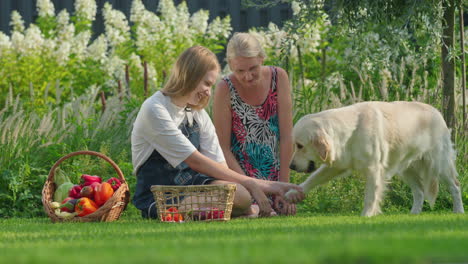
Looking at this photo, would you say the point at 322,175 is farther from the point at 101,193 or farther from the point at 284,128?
the point at 101,193

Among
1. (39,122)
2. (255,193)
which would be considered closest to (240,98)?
(255,193)

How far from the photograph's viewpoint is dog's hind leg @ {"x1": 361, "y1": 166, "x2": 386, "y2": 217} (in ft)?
20.3

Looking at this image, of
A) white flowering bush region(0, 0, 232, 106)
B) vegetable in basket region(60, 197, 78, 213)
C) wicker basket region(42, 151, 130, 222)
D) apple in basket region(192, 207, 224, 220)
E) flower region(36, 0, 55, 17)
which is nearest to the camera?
apple in basket region(192, 207, 224, 220)

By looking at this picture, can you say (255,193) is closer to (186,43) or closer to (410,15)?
(410,15)

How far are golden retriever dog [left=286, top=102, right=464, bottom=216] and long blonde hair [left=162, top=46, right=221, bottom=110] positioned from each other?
90 centimetres

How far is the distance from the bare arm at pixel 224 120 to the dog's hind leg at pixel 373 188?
1.32 metres

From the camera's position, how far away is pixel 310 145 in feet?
19.4

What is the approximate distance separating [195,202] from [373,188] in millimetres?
1531

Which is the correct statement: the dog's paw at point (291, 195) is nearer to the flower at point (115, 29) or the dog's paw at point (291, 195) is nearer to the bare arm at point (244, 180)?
the bare arm at point (244, 180)

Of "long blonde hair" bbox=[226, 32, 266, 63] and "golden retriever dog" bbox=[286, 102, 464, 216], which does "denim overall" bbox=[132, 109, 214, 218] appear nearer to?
"long blonde hair" bbox=[226, 32, 266, 63]

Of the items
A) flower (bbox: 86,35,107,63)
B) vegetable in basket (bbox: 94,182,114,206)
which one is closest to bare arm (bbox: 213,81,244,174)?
vegetable in basket (bbox: 94,182,114,206)

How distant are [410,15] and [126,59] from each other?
23.6 feet

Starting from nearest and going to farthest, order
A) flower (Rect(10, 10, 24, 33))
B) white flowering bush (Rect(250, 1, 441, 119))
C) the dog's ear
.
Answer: the dog's ear
white flowering bush (Rect(250, 1, 441, 119))
flower (Rect(10, 10, 24, 33))

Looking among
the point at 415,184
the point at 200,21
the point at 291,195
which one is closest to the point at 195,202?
the point at 291,195
